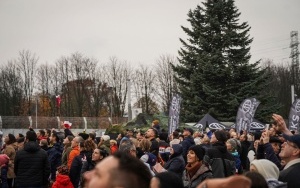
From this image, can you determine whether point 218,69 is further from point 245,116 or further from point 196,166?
point 196,166

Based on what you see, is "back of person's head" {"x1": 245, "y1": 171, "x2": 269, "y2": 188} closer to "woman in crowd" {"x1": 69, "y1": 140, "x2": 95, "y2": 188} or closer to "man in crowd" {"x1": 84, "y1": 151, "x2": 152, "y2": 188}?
"man in crowd" {"x1": 84, "y1": 151, "x2": 152, "y2": 188}

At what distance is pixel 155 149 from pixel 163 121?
18.2m

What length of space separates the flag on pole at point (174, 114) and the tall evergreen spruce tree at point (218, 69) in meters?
→ 16.1

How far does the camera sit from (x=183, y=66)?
128ft

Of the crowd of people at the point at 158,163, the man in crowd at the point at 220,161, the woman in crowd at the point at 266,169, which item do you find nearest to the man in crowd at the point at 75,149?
the crowd of people at the point at 158,163

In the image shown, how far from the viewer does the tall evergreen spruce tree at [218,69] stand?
1441 inches

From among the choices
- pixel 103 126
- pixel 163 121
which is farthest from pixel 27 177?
pixel 103 126

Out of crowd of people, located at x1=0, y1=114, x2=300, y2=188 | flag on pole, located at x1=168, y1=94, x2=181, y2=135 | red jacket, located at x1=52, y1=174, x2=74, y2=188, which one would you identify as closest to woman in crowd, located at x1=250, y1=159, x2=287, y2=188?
crowd of people, located at x1=0, y1=114, x2=300, y2=188

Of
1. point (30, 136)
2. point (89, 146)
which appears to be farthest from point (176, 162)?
point (30, 136)

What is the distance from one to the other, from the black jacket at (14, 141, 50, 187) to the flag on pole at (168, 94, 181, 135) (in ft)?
28.5

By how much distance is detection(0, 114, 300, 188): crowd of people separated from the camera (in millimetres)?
2234

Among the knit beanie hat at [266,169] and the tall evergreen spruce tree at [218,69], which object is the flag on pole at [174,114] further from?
the tall evergreen spruce tree at [218,69]

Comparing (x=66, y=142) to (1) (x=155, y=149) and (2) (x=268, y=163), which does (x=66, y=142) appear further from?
(2) (x=268, y=163)

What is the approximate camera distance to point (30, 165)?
32.3ft
